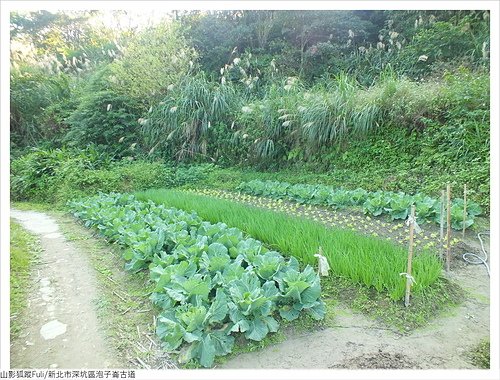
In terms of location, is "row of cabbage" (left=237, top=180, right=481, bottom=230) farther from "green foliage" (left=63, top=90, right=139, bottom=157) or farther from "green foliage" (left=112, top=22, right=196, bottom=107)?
"green foliage" (left=112, top=22, right=196, bottom=107)

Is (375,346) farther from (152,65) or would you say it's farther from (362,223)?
(152,65)

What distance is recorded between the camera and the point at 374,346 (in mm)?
1842

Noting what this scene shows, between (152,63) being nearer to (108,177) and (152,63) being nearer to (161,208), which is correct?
(108,177)

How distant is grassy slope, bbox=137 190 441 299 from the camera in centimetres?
224

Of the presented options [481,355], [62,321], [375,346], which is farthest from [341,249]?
[62,321]

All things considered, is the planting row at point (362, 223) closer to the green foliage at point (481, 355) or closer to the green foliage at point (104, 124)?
the green foliage at point (481, 355)

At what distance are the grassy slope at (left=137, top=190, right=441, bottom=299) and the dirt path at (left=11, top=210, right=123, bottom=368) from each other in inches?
57.6

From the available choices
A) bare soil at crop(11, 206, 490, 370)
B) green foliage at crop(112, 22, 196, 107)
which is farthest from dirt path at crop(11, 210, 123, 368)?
green foliage at crop(112, 22, 196, 107)

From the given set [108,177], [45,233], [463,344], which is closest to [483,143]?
[463,344]

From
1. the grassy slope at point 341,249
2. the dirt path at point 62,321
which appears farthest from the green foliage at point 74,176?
the grassy slope at point 341,249

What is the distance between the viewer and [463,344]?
1.87m

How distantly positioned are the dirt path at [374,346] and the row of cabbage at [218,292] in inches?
5.0

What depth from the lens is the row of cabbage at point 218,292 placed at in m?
1.79

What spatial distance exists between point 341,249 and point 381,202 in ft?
5.33
